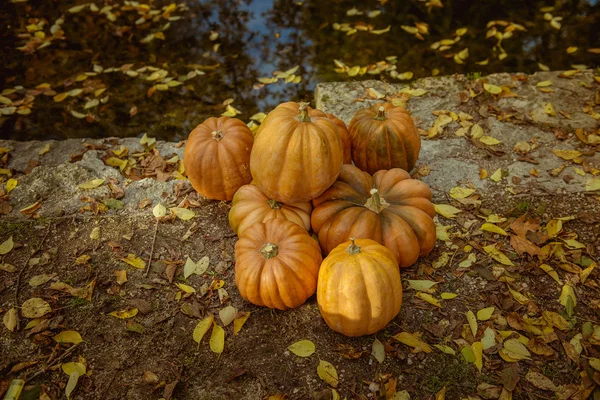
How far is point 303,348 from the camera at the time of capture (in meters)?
2.93

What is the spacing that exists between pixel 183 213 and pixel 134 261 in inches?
22.2

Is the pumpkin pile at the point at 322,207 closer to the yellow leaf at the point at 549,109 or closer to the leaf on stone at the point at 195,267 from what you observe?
the leaf on stone at the point at 195,267

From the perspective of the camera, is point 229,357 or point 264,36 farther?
point 264,36

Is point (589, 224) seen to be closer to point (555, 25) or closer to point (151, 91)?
point (555, 25)

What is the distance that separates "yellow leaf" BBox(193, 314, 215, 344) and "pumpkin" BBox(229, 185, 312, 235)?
632 mm

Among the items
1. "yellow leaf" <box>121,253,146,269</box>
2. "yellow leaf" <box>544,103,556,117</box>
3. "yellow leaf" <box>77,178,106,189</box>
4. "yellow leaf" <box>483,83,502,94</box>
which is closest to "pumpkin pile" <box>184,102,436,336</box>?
"yellow leaf" <box>121,253,146,269</box>

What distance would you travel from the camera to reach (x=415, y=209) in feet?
10.6

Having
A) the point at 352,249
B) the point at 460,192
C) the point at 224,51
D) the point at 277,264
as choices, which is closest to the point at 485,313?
→ the point at 352,249

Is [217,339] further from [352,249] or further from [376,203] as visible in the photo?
[376,203]

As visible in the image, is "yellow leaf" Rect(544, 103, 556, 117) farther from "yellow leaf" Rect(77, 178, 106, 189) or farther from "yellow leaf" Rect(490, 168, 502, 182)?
"yellow leaf" Rect(77, 178, 106, 189)

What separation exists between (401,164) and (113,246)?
2300 millimetres

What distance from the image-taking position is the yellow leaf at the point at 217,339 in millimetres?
2953

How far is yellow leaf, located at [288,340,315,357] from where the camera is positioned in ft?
9.53

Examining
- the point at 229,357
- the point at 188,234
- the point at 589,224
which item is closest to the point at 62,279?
the point at 188,234
